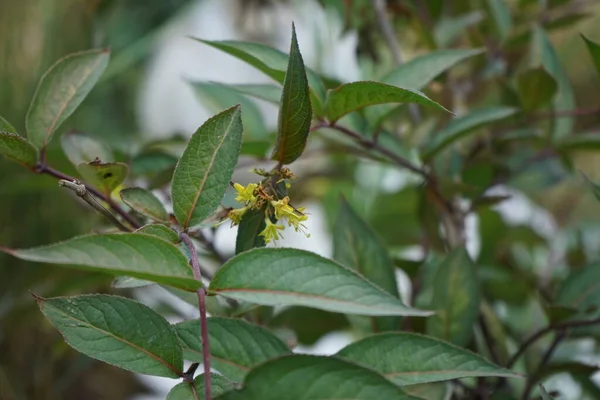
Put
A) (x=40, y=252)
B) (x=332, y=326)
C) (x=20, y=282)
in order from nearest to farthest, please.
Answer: (x=40, y=252)
(x=332, y=326)
(x=20, y=282)

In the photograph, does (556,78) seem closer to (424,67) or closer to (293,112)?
(424,67)

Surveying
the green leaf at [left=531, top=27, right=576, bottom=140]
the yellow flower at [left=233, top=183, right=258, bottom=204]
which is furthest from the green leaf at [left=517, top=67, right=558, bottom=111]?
the yellow flower at [left=233, top=183, right=258, bottom=204]

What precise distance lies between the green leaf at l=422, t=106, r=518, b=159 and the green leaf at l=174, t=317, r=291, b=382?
0.60 feet

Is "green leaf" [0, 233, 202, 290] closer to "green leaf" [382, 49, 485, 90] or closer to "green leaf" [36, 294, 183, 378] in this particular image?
"green leaf" [36, 294, 183, 378]

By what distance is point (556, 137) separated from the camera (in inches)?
18.4

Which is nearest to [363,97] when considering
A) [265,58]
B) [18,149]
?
[265,58]

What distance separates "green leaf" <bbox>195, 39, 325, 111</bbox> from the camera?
0.29 meters

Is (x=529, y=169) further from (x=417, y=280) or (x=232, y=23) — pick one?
(x=232, y=23)

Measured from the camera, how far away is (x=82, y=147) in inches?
14.6

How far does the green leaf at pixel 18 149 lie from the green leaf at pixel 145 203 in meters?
0.05

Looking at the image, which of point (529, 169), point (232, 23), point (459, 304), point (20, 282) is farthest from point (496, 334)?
point (232, 23)

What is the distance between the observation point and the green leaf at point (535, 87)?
41 centimetres

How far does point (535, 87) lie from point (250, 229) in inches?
9.6

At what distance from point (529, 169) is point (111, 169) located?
0.34 m
